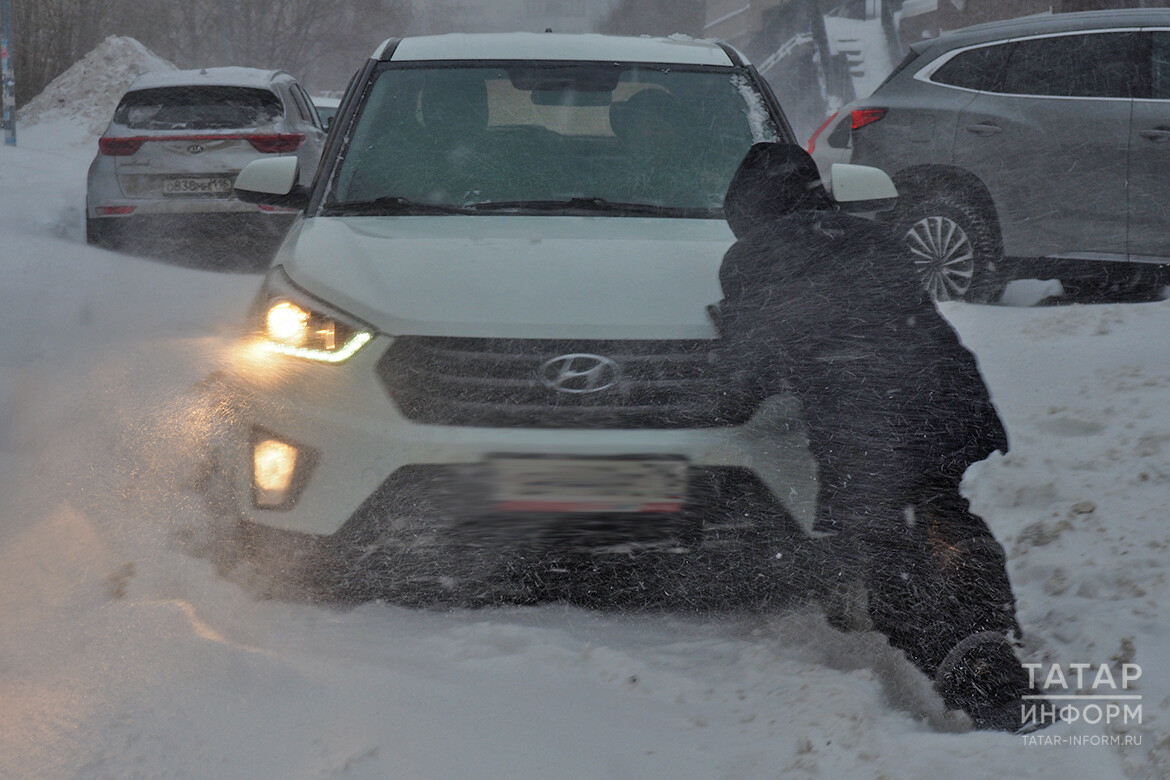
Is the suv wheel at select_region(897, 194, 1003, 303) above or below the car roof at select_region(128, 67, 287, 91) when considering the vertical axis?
below

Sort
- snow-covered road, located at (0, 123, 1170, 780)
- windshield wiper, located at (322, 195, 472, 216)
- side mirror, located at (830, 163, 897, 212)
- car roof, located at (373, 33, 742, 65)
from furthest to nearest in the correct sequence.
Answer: car roof, located at (373, 33, 742, 65) → side mirror, located at (830, 163, 897, 212) → windshield wiper, located at (322, 195, 472, 216) → snow-covered road, located at (0, 123, 1170, 780)

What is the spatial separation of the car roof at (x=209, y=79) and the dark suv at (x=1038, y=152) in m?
5.13

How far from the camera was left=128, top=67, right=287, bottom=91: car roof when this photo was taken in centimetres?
973

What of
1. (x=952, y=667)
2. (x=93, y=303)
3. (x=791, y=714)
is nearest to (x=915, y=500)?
(x=952, y=667)

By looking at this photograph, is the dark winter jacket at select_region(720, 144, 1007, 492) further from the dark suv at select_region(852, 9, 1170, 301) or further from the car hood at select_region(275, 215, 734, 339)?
the dark suv at select_region(852, 9, 1170, 301)

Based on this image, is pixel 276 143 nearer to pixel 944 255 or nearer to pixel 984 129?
pixel 944 255

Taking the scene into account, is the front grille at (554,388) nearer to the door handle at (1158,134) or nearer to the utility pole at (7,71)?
the door handle at (1158,134)

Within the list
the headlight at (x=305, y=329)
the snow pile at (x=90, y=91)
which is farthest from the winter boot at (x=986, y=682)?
the snow pile at (x=90, y=91)

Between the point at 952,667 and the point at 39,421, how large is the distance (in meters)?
3.72

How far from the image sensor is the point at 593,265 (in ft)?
10.5

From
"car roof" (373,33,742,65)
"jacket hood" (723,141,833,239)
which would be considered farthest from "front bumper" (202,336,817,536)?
"car roof" (373,33,742,65)

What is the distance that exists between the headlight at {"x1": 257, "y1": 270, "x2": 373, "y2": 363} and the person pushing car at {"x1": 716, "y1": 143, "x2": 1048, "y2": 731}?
915mm

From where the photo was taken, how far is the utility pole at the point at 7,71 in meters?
19.2

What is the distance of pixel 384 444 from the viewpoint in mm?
2863
